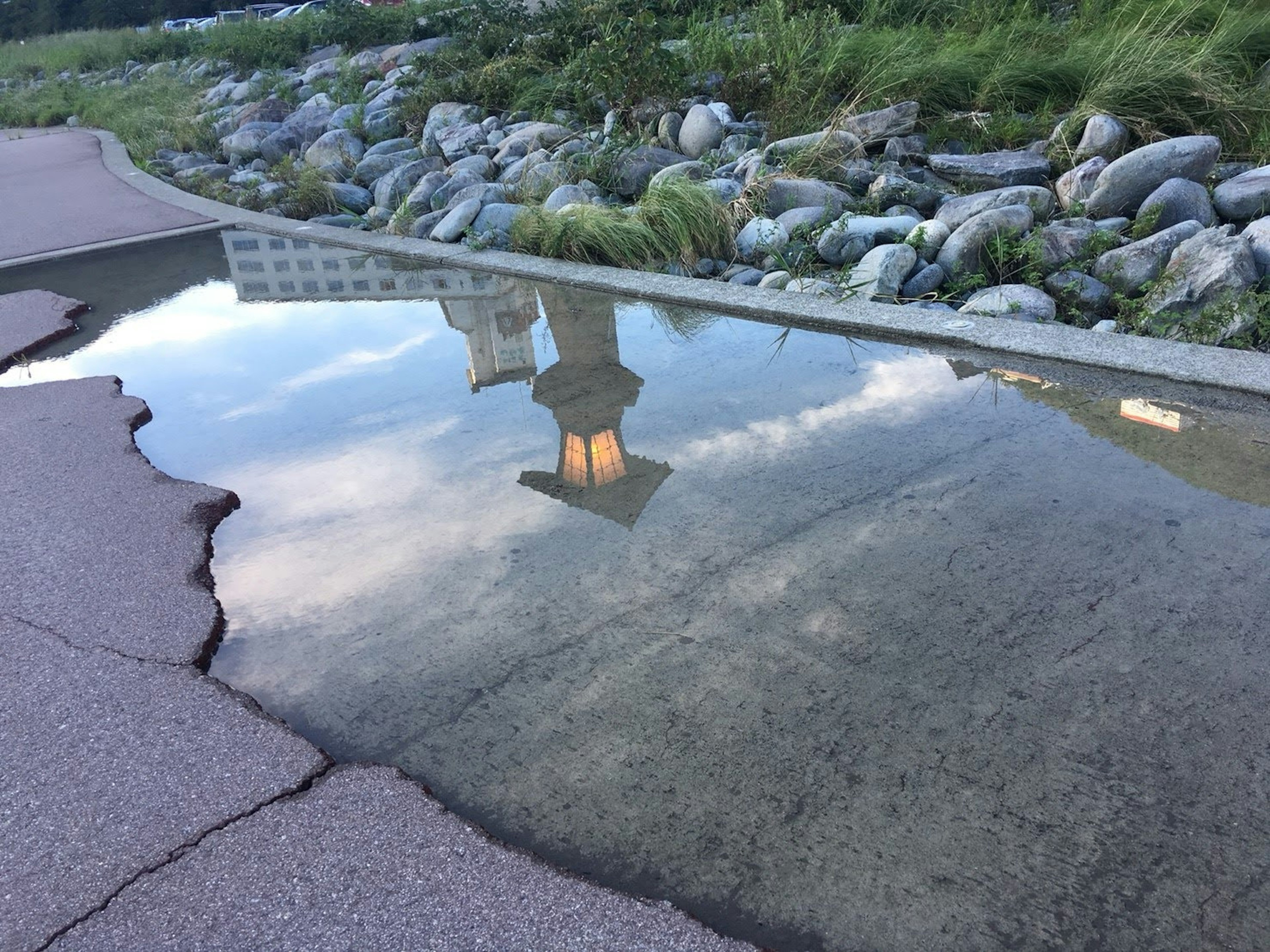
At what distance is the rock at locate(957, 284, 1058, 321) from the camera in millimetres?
4848

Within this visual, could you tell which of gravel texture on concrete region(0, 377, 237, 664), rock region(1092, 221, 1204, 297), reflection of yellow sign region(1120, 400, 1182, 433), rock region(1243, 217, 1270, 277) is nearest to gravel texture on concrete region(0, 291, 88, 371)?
gravel texture on concrete region(0, 377, 237, 664)

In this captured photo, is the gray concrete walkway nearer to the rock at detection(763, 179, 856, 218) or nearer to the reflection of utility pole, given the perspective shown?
the reflection of utility pole

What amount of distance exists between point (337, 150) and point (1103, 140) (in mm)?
7610

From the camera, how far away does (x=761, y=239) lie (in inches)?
241

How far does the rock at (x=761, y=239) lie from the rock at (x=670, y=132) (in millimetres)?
2313

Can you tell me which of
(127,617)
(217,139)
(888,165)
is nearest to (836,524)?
(127,617)

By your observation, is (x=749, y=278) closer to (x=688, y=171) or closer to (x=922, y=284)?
(x=922, y=284)

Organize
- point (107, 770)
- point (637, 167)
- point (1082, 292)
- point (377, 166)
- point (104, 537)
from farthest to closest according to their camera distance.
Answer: point (377, 166)
point (637, 167)
point (1082, 292)
point (104, 537)
point (107, 770)

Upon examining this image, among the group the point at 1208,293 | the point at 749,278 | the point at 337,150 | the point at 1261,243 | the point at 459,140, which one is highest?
the point at 459,140

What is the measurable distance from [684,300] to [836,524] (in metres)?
2.60

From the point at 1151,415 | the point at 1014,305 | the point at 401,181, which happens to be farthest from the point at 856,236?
the point at 401,181

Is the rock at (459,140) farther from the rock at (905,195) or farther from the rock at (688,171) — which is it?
the rock at (905,195)

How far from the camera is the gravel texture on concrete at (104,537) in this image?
279 cm

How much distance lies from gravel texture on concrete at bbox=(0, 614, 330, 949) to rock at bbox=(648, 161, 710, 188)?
5.27 metres
